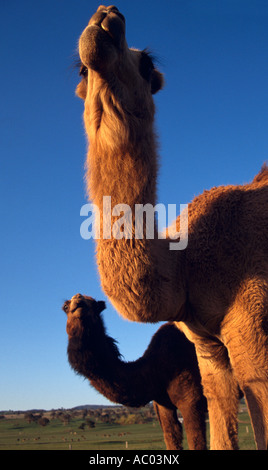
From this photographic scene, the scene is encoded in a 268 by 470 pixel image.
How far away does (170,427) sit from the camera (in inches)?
328

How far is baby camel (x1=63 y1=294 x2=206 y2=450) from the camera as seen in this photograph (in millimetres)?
7949

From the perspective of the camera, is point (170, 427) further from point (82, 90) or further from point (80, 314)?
point (82, 90)

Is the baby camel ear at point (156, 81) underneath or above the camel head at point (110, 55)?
above

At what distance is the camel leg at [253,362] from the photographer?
3785 millimetres

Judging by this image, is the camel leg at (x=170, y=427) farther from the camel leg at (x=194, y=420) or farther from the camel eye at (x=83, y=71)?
the camel eye at (x=83, y=71)

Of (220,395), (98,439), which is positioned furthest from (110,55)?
(98,439)

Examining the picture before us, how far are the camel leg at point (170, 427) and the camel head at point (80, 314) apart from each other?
76.8 inches

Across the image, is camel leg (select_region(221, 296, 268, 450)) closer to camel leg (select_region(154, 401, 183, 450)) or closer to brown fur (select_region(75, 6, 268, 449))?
brown fur (select_region(75, 6, 268, 449))

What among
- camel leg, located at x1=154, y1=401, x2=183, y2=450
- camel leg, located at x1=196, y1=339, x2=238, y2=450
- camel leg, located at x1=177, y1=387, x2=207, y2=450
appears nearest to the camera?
camel leg, located at x1=196, y1=339, x2=238, y2=450

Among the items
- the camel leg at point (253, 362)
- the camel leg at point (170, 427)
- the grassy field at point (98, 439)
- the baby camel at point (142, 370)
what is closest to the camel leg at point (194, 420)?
the baby camel at point (142, 370)

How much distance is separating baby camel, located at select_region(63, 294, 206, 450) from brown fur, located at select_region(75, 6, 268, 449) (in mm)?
3600

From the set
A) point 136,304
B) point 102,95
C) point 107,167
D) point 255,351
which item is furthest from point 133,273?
point 102,95

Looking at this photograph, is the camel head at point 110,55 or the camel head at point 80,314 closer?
the camel head at point 110,55

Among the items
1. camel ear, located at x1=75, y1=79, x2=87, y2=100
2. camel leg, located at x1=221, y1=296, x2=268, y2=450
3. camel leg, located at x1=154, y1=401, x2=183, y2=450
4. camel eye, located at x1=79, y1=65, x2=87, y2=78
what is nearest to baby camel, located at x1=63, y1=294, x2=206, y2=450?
camel leg, located at x1=154, y1=401, x2=183, y2=450
